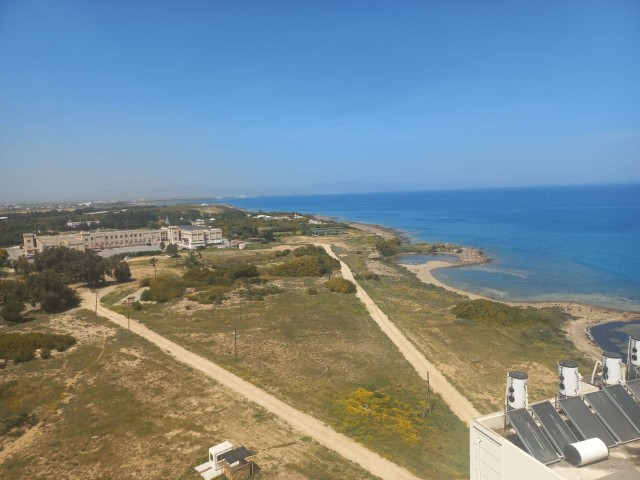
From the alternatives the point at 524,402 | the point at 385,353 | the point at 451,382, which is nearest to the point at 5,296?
the point at 385,353

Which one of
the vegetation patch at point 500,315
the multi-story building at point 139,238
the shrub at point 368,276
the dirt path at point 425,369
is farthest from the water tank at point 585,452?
the multi-story building at point 139,238

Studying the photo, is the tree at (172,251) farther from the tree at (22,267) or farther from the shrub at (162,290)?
the shrub at (162,290)

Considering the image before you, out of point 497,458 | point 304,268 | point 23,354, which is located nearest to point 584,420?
point 497,458

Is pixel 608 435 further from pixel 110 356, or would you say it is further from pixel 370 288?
pixel 370 288

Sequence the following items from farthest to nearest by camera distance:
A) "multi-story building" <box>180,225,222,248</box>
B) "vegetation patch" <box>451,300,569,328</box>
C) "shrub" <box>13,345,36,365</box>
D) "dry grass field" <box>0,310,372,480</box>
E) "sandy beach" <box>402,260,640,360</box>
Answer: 1. "multi-story building" <box>180,225,222,248</box>
2. "vegetation patch" <box>451,300,569,328</box>
3. "sandy beach" <box>402,260,640,360</box>
4. "shrub" <box>13,345,36,365</box>
5. "dry grass field" <box>0,310,372,480</box>

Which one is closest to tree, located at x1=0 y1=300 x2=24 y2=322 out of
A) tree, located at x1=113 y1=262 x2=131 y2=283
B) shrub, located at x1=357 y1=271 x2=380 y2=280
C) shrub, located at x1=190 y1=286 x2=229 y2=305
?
shrub, located at x1=190 y1=286 x2=229 y2=305

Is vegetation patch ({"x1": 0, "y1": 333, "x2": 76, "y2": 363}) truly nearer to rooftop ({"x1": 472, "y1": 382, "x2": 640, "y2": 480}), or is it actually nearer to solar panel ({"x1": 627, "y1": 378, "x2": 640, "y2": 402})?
rooftop ({"x1": 472, "y1": 382, "x2": 640, "y2": 480})

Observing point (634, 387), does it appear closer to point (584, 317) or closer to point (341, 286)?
point (584, 317)
